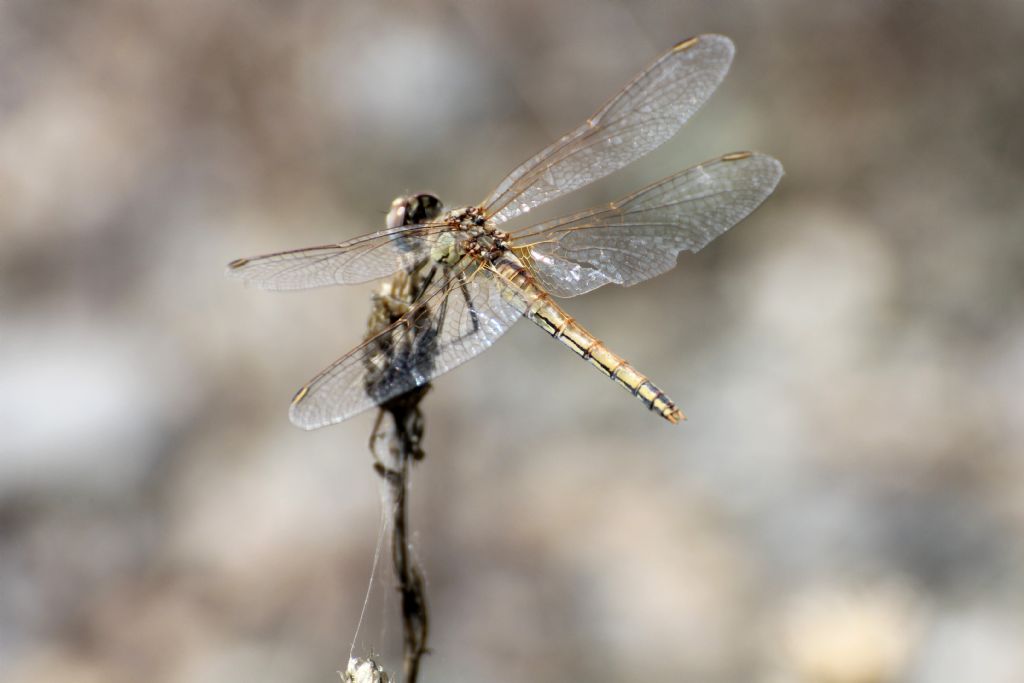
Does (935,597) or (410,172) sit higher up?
(410,172)

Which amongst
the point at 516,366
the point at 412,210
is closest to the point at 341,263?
the point at 412,210

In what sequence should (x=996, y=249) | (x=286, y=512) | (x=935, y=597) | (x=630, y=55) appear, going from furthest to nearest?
(x=630, y=55)
(x=996, y=249)
(x=286, y=512)
(x=935, y=597)

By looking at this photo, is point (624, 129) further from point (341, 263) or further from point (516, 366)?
Result: point (516, 366)

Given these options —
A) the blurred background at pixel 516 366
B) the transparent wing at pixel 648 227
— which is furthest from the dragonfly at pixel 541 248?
the blurred background at pixel 516 366

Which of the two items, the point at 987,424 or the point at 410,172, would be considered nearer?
the point at 987,424

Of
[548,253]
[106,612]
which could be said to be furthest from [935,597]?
[106,612]

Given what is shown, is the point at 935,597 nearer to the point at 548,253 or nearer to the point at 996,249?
the point at 996,249

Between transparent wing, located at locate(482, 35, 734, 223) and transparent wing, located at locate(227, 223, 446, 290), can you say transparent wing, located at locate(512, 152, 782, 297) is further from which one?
transparent wing, located at locate(227, 223, 446, 290)
